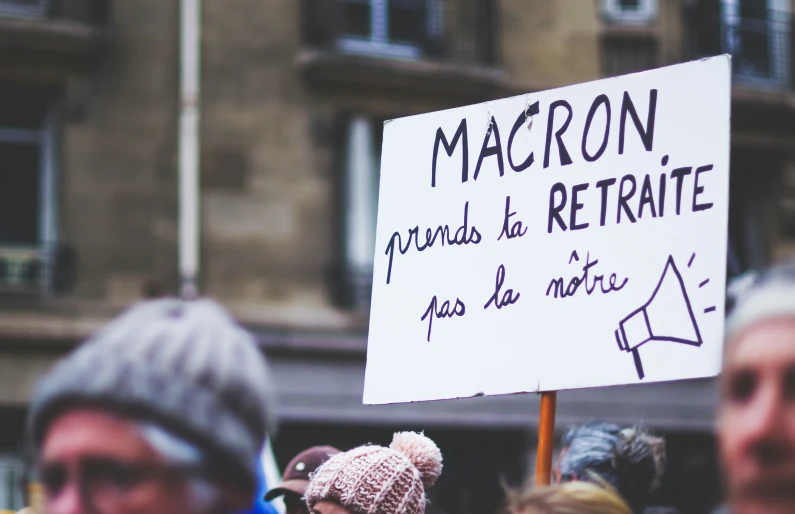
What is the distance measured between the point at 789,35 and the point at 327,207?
20.3 feet

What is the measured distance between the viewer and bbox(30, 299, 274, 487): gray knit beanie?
56.2 inches

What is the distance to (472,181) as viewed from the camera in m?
3.51

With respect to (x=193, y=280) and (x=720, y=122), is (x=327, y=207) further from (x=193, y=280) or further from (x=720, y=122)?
(x=720, y=122)

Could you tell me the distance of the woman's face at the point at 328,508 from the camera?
307 centimetres

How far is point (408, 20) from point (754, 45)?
173 inches

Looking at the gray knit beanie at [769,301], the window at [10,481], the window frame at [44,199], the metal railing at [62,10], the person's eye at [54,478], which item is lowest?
the window at [10,481]

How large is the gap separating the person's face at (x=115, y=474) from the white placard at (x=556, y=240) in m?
1.65

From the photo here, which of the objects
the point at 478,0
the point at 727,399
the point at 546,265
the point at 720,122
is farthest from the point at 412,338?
the point at 478,0

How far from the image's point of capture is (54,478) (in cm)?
147

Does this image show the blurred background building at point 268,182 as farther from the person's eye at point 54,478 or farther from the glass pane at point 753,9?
the person's eye at point 54,478

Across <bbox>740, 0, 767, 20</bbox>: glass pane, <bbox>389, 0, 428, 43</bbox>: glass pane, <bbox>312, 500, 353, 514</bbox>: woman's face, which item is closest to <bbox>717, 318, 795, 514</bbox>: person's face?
<bbox>312, 500, 353, 514</bbox>: woman's face

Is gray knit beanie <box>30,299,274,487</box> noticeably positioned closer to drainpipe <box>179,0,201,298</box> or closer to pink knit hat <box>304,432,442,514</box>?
pink knit hat <box>304,432,442,514</box>

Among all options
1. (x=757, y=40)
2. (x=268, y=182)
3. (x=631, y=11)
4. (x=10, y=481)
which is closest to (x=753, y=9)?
(x=757, y=40)

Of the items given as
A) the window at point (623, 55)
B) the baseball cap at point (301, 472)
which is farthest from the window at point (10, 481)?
the baseball cap at point (301, 472)
